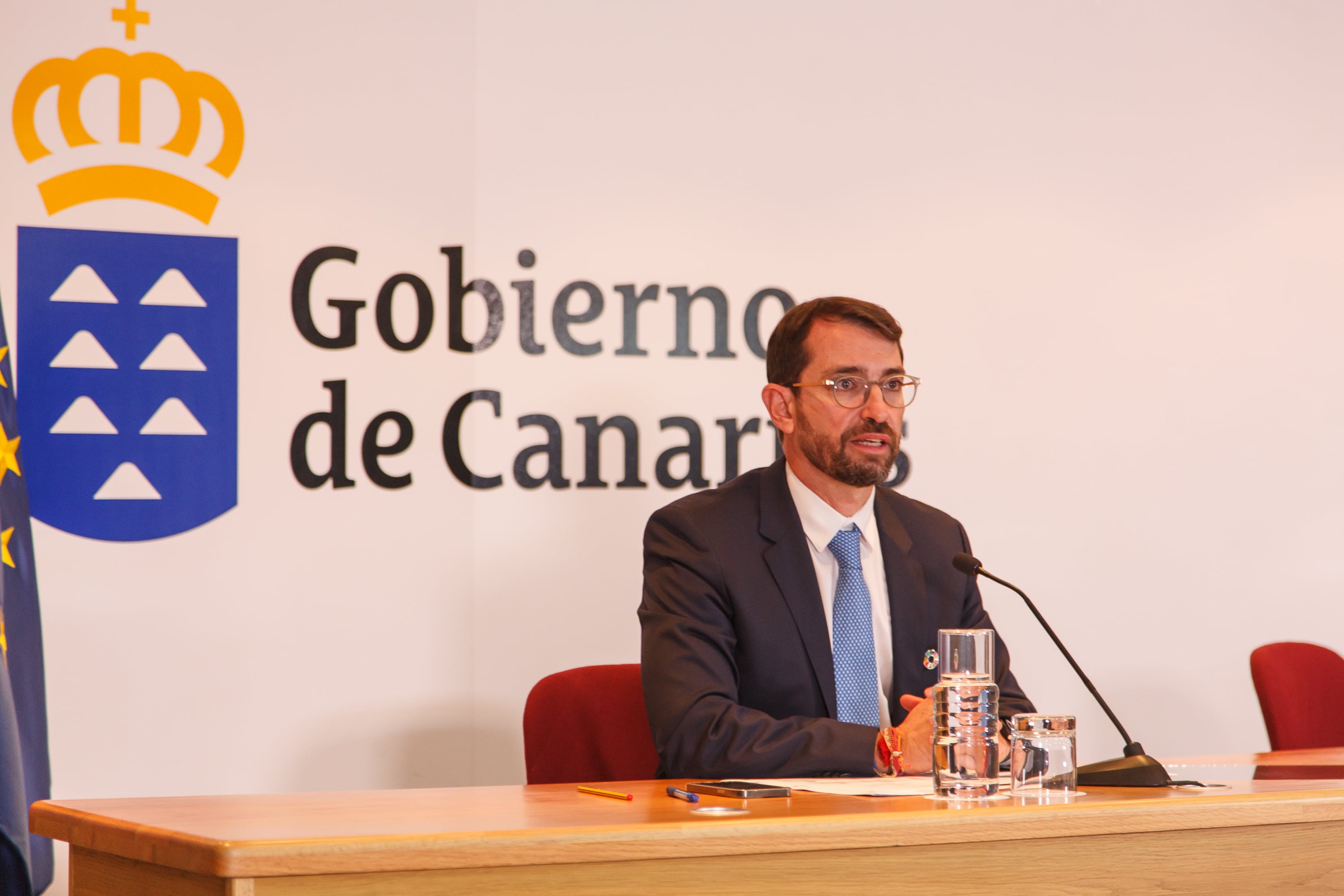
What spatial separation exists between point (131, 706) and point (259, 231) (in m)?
1.18

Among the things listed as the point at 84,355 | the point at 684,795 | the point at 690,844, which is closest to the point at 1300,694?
the point at 684,795

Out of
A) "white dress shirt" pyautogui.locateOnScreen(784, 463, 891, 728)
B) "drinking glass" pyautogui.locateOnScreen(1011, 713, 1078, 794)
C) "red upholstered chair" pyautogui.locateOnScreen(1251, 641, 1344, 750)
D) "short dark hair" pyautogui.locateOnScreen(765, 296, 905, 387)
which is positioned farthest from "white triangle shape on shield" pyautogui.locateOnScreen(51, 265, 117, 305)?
"red upholstered chair" pyautogui.locateOnScreen(1251, 641, 1344, 750)

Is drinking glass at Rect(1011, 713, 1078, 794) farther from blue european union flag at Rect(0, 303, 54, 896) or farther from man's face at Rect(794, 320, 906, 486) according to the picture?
blue european union flag at Rect(0, 303, 54, 896)

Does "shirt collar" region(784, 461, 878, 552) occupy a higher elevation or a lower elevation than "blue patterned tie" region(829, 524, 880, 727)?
higher

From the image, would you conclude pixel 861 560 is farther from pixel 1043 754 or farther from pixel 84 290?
pixel 84 290

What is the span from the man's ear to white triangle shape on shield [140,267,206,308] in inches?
55.8

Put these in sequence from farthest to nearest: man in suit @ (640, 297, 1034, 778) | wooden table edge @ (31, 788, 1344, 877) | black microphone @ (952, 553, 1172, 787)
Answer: man in suit @ (640, 297, 1034, 778)
black microphone @ (952, 553, 1172, 787)
wooden table edge @ (31, 788, 1344, 877)

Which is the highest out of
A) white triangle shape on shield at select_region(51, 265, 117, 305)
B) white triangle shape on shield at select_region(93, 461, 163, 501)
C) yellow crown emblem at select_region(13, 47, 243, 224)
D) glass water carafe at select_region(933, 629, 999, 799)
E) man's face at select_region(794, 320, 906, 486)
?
yellow crown emblem at select_region(13, 47, 243, 224)

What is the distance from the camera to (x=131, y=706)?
3.16 m

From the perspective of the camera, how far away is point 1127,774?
1925 mm

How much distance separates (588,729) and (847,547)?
61 centimetres

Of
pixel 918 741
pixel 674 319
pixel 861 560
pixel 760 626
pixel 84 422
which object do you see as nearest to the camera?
pixel 918 741

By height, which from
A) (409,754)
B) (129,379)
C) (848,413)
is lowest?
(409,754)

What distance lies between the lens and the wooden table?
4.30ft
